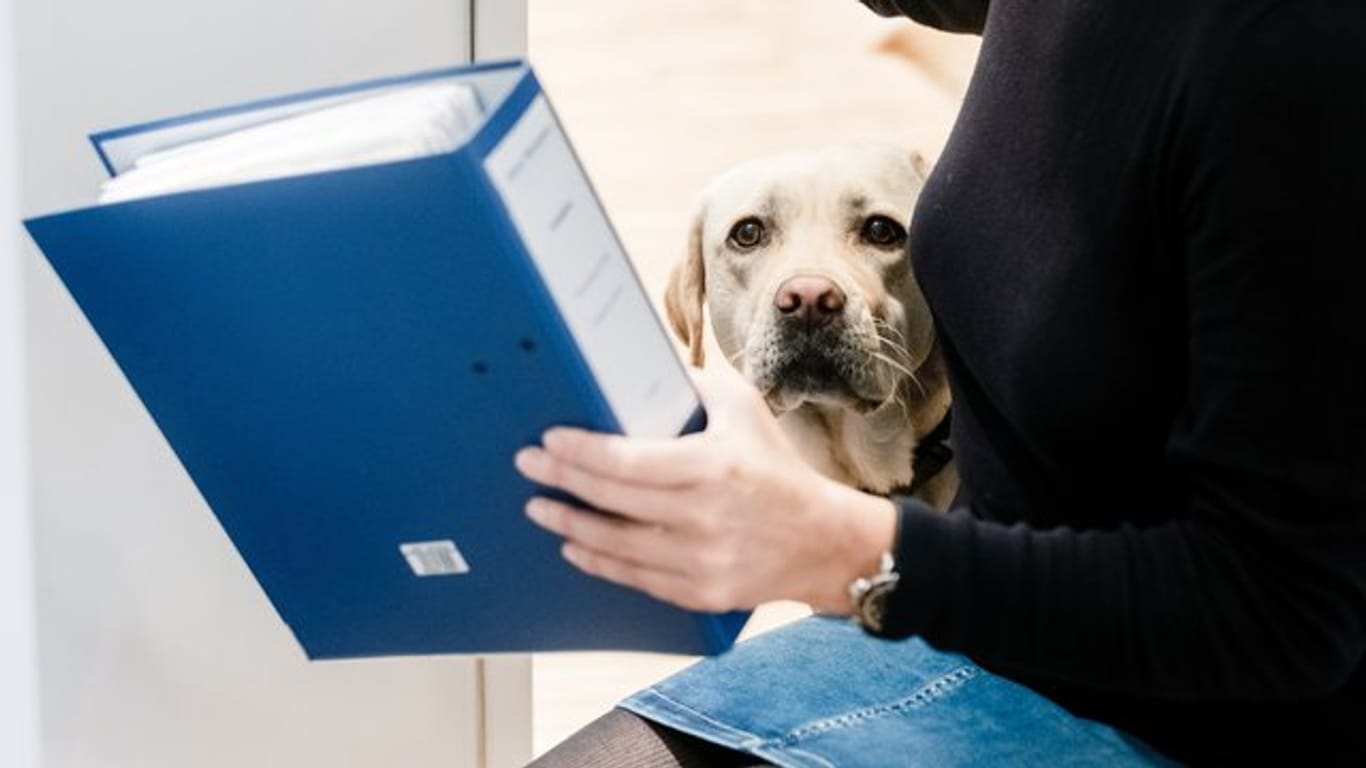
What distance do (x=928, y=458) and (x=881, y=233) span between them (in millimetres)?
178

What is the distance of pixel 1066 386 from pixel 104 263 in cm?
45

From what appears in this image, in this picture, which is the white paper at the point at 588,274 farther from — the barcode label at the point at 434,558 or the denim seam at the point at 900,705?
the denim seam at the point at 900,705

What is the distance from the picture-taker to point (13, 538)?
109 centimetres

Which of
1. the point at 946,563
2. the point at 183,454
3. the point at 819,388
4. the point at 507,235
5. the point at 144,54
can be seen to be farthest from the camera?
the point at 819,388

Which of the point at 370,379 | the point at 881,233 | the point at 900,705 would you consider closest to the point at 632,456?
the point at 370,379

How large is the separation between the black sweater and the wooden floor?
44 cm

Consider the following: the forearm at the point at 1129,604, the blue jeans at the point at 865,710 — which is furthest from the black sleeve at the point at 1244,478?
the blue jeans at the point at 865,710

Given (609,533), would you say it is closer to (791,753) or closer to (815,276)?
(791,753)

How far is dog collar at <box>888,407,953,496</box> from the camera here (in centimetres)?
139

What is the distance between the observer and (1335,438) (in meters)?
0.78

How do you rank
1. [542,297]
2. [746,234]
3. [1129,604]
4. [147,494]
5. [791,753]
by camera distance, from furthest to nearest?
[746,234]
[147,494]
[791,753]
[1129,604]
[542,297]

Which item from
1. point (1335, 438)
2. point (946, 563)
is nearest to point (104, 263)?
point (946, 563)

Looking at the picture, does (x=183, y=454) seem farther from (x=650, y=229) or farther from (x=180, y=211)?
(x=650, y=229)

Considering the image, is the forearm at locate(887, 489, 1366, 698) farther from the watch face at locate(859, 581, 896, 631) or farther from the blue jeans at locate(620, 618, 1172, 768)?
the blue jeans at locate(620, 618, 1172, 768)
